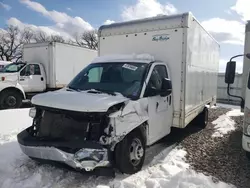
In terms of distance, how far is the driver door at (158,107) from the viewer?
4.88 m

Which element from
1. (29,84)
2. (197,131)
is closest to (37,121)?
(197,131)

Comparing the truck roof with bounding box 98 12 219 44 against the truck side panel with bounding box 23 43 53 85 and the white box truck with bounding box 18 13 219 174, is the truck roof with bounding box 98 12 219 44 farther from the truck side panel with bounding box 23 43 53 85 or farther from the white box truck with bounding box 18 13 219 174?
the truck side panel with bounding box 23 43 53 85

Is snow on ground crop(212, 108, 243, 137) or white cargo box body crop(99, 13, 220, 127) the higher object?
white cargo box body crop(99, 13, 220, 127)

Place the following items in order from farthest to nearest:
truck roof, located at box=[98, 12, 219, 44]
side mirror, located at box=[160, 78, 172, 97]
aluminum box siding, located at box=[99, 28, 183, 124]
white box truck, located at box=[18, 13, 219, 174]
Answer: aluminum box siding, located at box=[99, 28, 183, 124] → truck roof, located at box=[98, 12, 219, 44] → side mirror, located at box=[160, 78, 172, 97] → white box truck, located at box=[18, 13, 219, 174]

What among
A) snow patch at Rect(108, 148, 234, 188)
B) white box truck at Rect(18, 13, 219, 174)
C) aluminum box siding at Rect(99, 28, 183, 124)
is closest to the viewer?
white box truck at Rect(18, 13, 219, 174)

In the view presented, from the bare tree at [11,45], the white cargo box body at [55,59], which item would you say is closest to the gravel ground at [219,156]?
the white cargo box body at [55,59]

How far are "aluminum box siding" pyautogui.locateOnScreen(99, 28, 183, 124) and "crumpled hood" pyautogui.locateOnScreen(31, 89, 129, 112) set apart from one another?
6.04ft

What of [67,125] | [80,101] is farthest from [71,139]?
[80,101]

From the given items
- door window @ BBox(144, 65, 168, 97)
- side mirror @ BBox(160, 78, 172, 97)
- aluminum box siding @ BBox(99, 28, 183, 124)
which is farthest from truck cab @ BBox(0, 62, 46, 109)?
side mirror @ BBox(160, 78, 172, 97)

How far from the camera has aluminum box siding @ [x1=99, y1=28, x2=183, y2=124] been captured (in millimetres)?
5625

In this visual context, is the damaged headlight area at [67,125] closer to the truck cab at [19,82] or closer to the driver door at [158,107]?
the driver door at [158,107]

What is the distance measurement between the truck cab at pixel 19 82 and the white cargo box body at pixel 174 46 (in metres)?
6.73

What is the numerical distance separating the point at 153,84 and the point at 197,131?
347 cm

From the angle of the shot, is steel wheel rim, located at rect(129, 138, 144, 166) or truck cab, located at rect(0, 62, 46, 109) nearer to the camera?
steel wheel rim, located at rect(129, 138, 144, 166)
